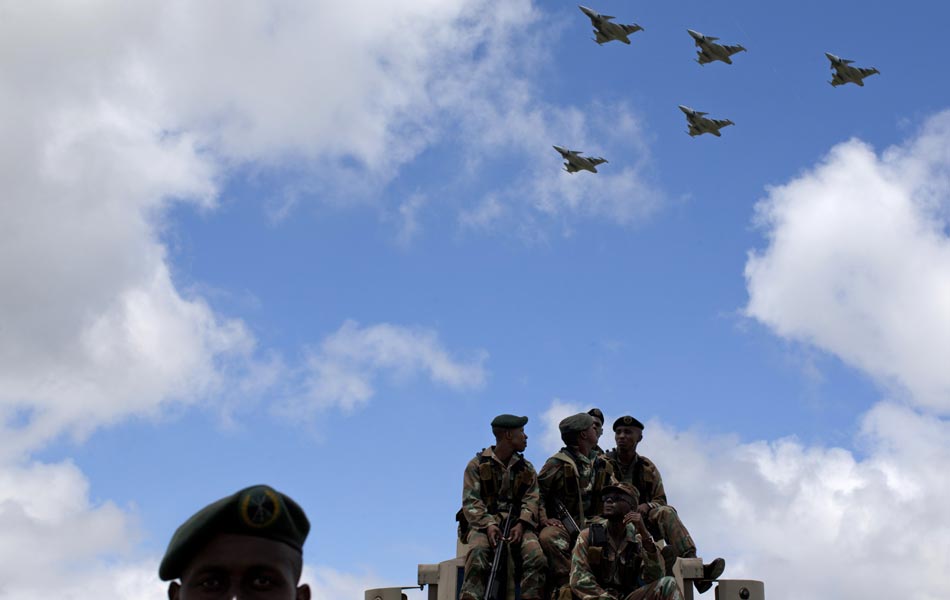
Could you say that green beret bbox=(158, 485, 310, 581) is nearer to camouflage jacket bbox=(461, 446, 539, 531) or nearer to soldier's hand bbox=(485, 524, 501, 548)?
soldier's hand bbox=(485, 524, 501, 548)

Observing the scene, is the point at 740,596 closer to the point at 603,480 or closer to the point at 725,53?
the point at 603,480

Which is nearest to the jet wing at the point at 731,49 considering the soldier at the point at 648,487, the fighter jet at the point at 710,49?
the fighter jet at the point at 710,49

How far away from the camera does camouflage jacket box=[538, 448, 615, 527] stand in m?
10.0

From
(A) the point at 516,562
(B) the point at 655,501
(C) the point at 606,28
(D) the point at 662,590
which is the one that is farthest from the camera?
(C) the point at 606,28

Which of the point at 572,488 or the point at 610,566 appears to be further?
the point at 572,488

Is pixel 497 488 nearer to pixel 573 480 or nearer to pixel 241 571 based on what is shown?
pixel 573 480

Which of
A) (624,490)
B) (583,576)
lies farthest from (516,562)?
(624,490)

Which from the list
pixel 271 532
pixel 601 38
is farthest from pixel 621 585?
pixel 601 38

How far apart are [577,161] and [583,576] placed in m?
29.0

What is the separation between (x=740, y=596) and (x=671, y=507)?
3.71ft

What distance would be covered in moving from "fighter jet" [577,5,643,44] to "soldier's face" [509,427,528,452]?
1011 inches

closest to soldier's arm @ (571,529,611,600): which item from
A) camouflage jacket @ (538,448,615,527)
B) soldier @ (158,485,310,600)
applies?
camouflage jacket @ (538,448,615,527)

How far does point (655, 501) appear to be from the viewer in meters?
10.4

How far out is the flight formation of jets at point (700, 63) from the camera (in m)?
33.7
